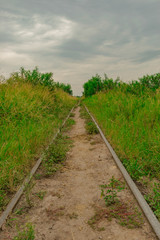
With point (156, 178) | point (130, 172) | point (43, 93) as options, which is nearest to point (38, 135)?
point (130, 172)

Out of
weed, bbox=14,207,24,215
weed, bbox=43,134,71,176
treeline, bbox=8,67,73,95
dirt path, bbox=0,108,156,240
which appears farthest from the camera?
treeline, bbox=8,67,73,95

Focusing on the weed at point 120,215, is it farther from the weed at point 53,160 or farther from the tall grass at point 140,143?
the weed at point 53,160

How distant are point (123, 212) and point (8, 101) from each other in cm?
592

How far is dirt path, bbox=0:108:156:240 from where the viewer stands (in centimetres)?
270

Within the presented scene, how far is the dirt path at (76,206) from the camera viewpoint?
2697mm

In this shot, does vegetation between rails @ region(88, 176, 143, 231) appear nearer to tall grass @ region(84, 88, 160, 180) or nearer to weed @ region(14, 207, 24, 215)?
tall grass @ region(84, 88, 160, 180)

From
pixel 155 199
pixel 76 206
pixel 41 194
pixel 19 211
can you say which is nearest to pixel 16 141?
pixel 41 194

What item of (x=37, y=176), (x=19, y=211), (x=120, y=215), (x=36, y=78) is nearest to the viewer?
(x=120, y=215)

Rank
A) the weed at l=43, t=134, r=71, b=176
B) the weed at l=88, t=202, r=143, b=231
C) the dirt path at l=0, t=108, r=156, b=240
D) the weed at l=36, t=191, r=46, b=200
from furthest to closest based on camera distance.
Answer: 1. the weed at l=43, t=134, r=71, b=176
2. the weed at l=36, t=191, r=46, b=200
3. the weed at l=88, t=202, r=143, b=231
4. the dirt path at l=0, t=108, r=156, b=240

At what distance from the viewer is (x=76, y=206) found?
3.38 meters

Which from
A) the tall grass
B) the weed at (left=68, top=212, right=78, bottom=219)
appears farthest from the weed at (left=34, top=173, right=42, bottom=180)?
the tall grass

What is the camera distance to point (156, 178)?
4199 mm

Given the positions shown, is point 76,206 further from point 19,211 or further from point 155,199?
point 155,199

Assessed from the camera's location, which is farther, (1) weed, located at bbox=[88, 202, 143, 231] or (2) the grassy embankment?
(2) the grassy embankment
